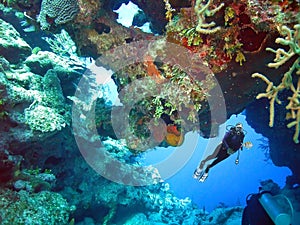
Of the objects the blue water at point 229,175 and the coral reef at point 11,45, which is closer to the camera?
the coral reef at point 11,45

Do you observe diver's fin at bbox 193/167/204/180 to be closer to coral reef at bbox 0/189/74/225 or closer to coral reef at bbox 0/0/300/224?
coral reef at bbox 0/0/300/224

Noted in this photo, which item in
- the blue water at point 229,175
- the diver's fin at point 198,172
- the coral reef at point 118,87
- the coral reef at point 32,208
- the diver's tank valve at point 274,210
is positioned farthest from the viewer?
the blue water at point 229,175

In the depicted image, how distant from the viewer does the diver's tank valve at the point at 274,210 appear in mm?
4734

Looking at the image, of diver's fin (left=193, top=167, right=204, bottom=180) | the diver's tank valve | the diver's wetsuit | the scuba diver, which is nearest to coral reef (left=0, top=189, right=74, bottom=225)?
diver's fin (left=193, top=167, right=204, bottom=180)

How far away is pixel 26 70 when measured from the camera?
Answer: 7.44 m

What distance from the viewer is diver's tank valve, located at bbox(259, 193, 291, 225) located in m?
4.73

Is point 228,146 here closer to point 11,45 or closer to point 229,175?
point 11,45

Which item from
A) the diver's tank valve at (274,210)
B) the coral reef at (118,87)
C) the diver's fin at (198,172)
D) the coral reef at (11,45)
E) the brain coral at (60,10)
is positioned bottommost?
the diver's tank valve at (274,210)

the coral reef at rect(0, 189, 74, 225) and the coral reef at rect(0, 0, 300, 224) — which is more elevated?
the coral reef at rect(0, 0, 300, 224)

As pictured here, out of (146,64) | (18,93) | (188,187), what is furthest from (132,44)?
(188,187)

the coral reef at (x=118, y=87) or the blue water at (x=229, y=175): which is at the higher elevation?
the blue water at (x=229, y=175)

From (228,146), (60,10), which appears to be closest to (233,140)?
(228,146)

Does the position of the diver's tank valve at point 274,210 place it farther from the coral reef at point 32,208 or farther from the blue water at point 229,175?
the blue water at point 229,175

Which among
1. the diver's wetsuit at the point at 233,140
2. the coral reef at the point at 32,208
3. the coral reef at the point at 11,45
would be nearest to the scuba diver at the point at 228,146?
the diver's wetsuit at the point at 233,140
